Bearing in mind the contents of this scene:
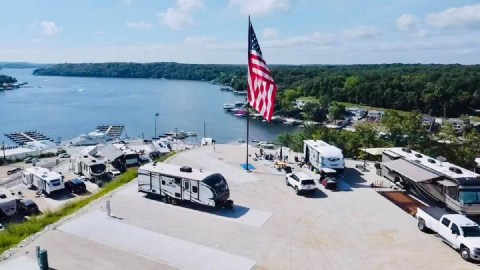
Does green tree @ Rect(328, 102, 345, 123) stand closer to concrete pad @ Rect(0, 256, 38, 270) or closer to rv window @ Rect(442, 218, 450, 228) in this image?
rv window @ Rect(442, 218, 450, 228)

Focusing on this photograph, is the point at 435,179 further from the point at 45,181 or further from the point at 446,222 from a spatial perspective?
the point at 45,181

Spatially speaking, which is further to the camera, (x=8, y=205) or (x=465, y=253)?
(x=8, y=205)

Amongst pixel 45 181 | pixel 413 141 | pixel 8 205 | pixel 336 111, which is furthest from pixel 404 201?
pixel 336 111

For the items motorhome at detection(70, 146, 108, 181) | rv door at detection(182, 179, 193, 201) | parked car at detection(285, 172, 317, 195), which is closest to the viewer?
rv door at detection(182, 179, 193, 201)

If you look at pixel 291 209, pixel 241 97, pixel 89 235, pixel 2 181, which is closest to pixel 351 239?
pixel 291 209

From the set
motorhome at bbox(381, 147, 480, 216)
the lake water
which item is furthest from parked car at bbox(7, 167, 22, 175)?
motorhome at bbox(381, 147, 480, 216)

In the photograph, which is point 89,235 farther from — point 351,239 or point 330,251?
point 351,239

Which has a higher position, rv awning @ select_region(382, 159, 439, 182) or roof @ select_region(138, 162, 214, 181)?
roof @ select_region(138, 162, 214, 181)
